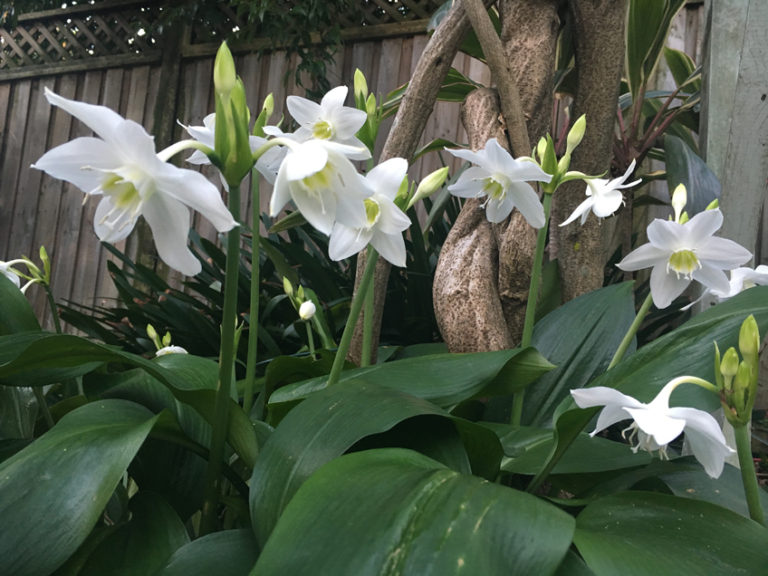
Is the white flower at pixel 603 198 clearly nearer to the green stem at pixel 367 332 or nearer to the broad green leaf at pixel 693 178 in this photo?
the green stem at pixel 367 332

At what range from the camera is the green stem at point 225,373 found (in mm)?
624

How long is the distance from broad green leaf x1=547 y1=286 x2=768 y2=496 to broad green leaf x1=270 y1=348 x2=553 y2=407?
0.21 feet

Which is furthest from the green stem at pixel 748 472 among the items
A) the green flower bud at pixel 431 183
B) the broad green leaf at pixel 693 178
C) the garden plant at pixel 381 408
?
the broad green leaf at pixel 693 178

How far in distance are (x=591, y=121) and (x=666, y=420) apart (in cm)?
101

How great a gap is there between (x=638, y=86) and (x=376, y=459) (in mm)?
1694

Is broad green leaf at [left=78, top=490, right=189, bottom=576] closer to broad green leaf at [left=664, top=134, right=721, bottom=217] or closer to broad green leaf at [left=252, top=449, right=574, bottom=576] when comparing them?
broad green leaf at [left=252, top=449, right=574, bottom=576]

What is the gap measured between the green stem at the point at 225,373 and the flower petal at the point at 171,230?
0.04m

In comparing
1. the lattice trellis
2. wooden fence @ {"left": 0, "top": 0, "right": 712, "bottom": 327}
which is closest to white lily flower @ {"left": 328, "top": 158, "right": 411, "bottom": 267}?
wooden fence @ {"left": 0, "top": 0, "right": 712, "bottom": 327}

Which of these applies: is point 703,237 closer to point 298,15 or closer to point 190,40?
point 298,15

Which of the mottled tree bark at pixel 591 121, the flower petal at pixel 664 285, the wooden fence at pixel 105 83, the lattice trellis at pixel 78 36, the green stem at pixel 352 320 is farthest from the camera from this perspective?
the lattice trellis at pixel 78 36

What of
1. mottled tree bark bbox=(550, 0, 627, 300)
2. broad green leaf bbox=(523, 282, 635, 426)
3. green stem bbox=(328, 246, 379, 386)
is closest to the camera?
green stem bbox=(328, 246, 379, 386)

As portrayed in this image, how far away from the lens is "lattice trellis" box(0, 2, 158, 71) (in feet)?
14.3

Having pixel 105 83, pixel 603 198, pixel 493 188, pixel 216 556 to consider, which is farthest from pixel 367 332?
pixel 105 83

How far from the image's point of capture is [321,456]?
2.08 ft
